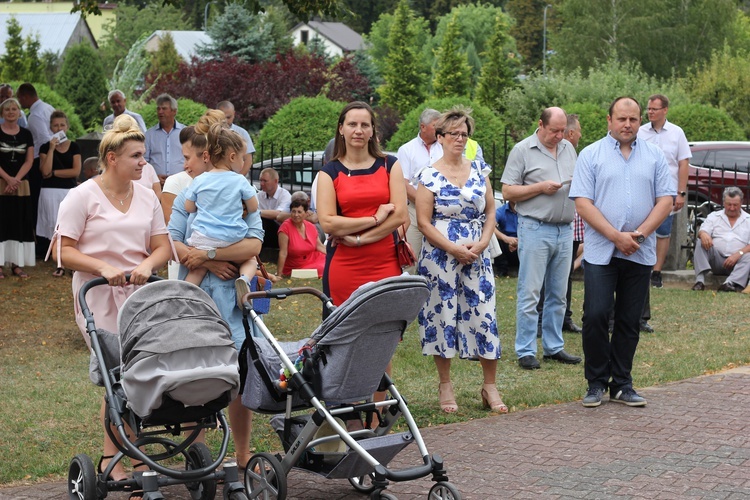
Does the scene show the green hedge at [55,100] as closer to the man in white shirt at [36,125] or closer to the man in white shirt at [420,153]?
the man in white shirt at [36,125]

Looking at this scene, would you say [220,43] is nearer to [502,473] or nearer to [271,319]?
[271,319]

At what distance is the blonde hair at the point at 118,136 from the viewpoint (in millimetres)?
6176

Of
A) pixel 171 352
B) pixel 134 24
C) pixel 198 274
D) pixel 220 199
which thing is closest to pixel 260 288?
pixel 198 274

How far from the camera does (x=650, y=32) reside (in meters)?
56.2

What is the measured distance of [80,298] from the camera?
19.6 ft

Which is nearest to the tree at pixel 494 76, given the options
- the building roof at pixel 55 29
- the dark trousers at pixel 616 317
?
the building roof at pixel 55 29

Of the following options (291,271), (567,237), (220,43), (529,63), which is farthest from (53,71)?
(567,237)

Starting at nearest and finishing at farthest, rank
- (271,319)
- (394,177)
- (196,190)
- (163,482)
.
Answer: (163,482), (196,190), (394,177), (271,319)

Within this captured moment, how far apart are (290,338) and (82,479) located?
576cm

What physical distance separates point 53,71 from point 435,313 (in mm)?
68144

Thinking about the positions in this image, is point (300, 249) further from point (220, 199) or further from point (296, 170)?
point (220, 199)

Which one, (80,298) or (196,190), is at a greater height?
(196,190)

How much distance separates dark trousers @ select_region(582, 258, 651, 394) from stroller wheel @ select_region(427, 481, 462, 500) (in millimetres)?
3018

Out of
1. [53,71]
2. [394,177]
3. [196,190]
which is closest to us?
[196,190]
